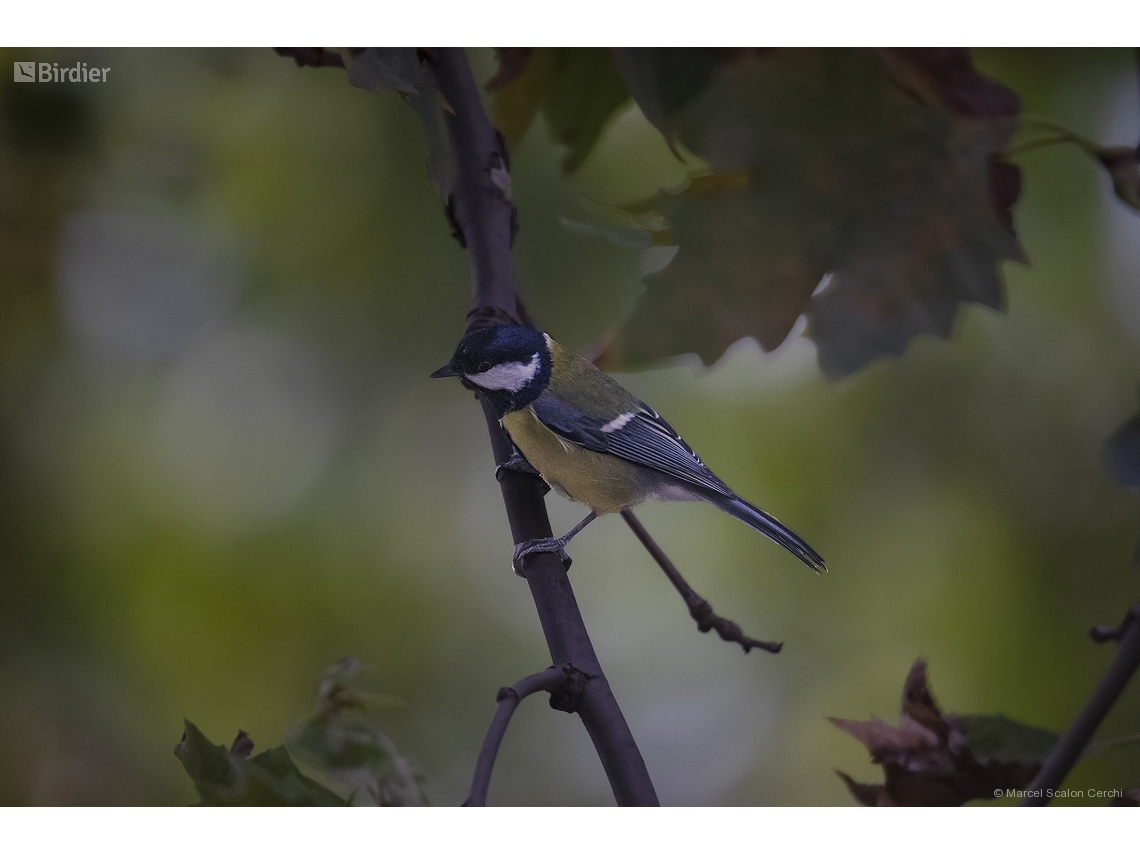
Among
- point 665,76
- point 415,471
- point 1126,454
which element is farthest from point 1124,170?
point 415,471

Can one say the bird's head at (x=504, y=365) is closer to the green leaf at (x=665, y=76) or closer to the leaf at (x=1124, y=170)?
the green leaf at (x=665, y=76)

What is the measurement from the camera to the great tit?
0.96m

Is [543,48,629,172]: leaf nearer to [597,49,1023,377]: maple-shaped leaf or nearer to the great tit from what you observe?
[597,49,1023,377]: maple-shaped leaf

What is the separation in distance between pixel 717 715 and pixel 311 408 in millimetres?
571

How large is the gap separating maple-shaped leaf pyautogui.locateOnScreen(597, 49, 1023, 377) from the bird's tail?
17cm

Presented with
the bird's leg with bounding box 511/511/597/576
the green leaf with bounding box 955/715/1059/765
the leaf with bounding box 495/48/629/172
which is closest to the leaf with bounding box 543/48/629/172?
the leaf with bounding box 495/48/629/172

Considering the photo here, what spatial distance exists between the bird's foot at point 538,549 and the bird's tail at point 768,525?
174mm

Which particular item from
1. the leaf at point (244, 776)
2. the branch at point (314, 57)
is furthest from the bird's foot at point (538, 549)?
the branch at point (314, 57)

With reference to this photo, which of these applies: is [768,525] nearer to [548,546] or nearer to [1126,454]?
[548,546]

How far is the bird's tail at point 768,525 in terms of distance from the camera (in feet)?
3.17

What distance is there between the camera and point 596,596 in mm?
961

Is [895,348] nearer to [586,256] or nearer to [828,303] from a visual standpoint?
[828,303]

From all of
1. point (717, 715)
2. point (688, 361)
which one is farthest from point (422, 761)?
point (688, 361)

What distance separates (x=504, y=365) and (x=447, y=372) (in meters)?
0.07
